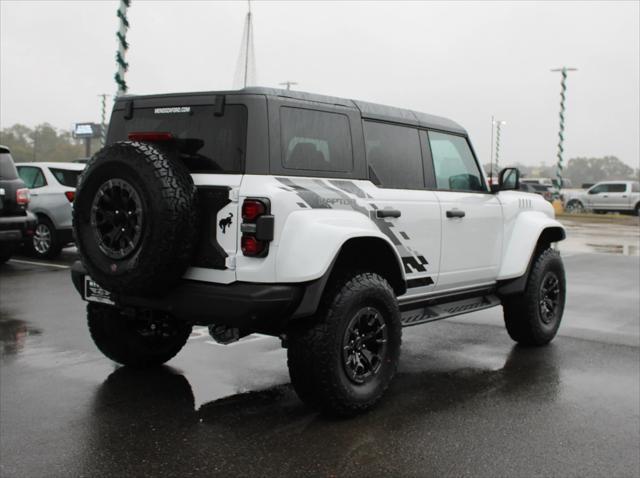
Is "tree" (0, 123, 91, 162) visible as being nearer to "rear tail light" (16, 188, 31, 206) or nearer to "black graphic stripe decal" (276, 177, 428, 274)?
"rear tail light" (16, 188, 31, 206)

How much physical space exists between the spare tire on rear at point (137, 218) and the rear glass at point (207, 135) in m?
0.19

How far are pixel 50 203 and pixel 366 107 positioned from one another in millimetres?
8576

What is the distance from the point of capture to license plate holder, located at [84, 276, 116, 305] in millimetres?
4664

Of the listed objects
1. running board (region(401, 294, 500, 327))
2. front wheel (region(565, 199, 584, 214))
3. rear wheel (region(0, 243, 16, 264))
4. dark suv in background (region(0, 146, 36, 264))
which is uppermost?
dark suv in background (region(0, 146, 36, 264))

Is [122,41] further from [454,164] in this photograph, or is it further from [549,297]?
[549,297]

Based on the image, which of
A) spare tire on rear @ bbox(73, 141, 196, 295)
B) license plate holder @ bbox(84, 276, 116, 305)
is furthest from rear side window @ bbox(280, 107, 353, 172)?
license plate holder @ bbox(84, 276, 116, 305)

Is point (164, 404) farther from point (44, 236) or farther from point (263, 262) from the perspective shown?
point (44, 236)

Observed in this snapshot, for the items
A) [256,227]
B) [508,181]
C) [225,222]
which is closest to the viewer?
[256,227]

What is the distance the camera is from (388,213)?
479 centimetres

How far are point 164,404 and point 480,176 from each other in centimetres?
323

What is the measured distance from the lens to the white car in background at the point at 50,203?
12.1 metres

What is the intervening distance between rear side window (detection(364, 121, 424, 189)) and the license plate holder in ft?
6.14

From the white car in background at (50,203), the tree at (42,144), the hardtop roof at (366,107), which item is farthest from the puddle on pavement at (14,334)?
the tree at (42,144)

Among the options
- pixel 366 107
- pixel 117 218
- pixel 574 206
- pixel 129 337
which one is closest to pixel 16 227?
pixel 129 337
